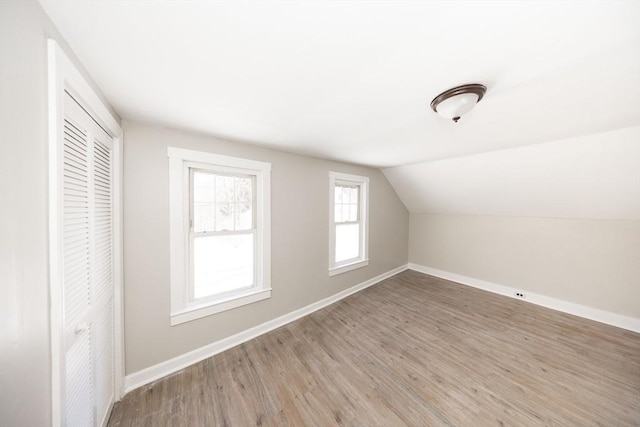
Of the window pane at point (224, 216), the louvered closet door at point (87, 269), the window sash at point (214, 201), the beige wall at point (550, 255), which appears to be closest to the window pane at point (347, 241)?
the window sash at point (214, 201)

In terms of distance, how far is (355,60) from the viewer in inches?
40.7

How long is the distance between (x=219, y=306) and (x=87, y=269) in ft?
3.99

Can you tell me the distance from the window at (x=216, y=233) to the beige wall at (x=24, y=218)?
1222 millimetres

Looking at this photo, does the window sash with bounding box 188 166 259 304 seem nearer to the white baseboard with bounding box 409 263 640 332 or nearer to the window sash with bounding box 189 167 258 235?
the window sash with bounding box 189 167 258 235

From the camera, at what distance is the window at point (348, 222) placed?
3.27m

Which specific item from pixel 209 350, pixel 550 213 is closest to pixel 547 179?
pixel 550 213

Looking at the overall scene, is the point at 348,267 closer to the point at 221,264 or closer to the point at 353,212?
the point at 353,212

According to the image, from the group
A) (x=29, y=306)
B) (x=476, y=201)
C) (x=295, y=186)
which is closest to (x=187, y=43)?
(x=29, y=306)

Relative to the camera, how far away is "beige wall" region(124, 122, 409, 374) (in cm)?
176

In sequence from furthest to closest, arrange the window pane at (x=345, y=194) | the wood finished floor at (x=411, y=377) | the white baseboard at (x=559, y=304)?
the window pane at (x=345, y=194), the white baseboard at (x=559, y=304), the wood finished floor at (x=411, y=377)

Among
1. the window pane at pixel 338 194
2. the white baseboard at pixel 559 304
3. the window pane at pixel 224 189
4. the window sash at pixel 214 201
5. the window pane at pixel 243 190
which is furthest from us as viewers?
the window pane at pixel 338 194

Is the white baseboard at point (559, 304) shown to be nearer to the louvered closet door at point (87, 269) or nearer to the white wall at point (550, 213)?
the white wall at point (550, 213)

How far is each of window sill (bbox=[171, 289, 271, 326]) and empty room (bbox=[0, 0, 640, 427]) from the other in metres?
0.02

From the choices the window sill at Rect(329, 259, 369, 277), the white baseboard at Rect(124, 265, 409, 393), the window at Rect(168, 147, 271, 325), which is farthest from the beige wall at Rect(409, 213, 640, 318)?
the window at Rect(168, 147, 271, 325)
